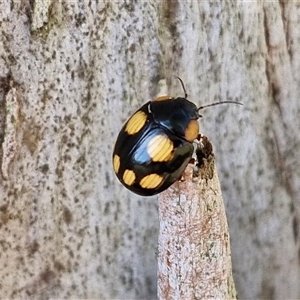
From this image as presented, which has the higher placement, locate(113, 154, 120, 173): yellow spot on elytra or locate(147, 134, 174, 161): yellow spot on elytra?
locate(147, 134, 174, 161): yellow spot on elytra

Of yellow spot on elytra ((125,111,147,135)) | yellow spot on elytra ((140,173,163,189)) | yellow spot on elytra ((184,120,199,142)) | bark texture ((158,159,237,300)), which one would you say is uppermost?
yellow spot on elytra ((125,111,147,135))

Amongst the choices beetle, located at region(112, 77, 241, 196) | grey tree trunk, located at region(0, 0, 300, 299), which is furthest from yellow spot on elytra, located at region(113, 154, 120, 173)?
grey tree trunk, located at region(0, 0, 300, 299)

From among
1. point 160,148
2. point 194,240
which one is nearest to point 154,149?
point 160,148

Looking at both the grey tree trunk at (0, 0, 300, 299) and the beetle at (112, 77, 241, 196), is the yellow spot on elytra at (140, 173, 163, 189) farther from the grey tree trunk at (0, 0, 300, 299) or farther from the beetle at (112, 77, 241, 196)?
the grey tree trunk at (0, 0, 300, 299)

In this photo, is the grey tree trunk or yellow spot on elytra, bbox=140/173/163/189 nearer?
yellow spot on elytra, bbox=140/173/163/189

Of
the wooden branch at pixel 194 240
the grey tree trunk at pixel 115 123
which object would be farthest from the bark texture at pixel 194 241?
the grey tree trunk at pixel 115 123

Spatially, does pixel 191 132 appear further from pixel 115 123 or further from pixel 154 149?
pixel 115 123

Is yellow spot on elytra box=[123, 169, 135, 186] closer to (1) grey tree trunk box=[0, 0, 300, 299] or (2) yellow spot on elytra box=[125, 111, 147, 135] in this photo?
(2) yellow spot on elytra box=[125, 111, 147, 135]
